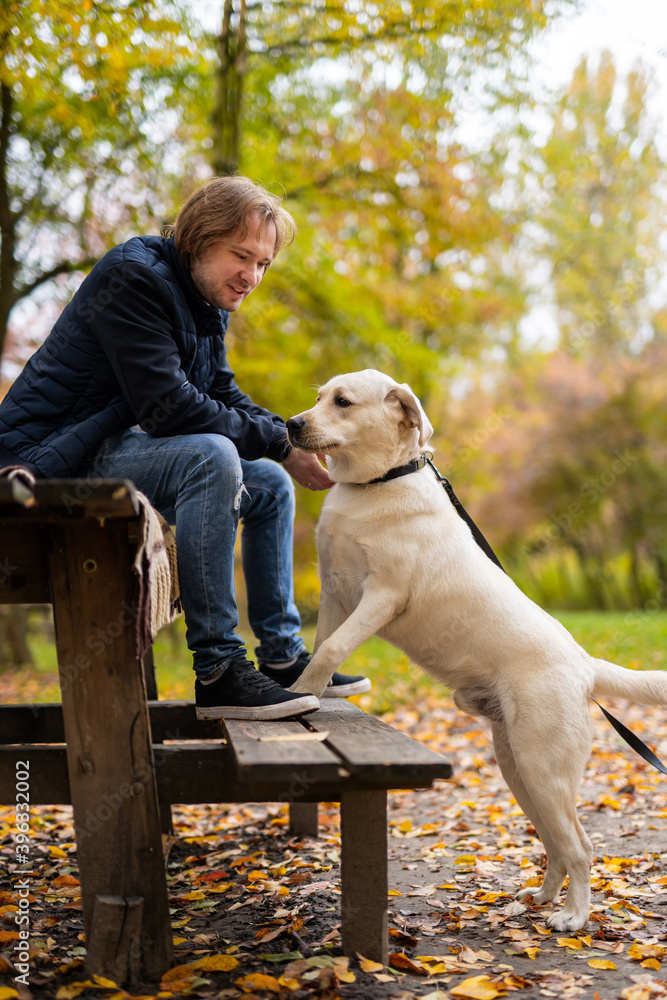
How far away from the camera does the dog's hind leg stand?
9.50ft

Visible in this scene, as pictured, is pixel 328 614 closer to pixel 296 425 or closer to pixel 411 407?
pixel 296 425

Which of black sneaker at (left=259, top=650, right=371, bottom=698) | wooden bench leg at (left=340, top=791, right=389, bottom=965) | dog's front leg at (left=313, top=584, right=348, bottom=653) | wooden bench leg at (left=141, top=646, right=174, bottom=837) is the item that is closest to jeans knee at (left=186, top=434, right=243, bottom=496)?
dog's front leg at (left=313, top=584, right=348, bottom=653)

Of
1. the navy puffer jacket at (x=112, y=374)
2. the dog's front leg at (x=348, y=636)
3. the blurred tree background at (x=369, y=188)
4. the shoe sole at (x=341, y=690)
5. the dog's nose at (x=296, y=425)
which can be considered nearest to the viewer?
the navy puffer jacket at (x=112, y=374)

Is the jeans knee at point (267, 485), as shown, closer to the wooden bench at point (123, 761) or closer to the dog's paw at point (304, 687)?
the dog's paw at point (304, 687)

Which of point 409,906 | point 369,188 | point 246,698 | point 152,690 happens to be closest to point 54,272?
point 369,188

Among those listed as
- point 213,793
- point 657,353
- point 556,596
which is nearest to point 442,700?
point 213,793

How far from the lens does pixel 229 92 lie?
941 centimetres

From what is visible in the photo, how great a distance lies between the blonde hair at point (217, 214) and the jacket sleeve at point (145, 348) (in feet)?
0.97

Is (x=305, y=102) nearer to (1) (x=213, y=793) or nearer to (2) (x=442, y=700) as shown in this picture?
(2) (x=442, y=700)

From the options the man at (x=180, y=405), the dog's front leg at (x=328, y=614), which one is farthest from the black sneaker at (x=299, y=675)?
the man at (x=180, y=405)

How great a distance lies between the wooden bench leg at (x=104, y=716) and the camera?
7.78 feet

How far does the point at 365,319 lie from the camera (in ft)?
41.3

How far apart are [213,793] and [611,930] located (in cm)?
161

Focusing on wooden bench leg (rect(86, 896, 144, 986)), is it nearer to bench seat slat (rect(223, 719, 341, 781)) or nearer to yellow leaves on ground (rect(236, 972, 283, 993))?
yellow leaves on ground (rect(236, 972, 283, 993))
